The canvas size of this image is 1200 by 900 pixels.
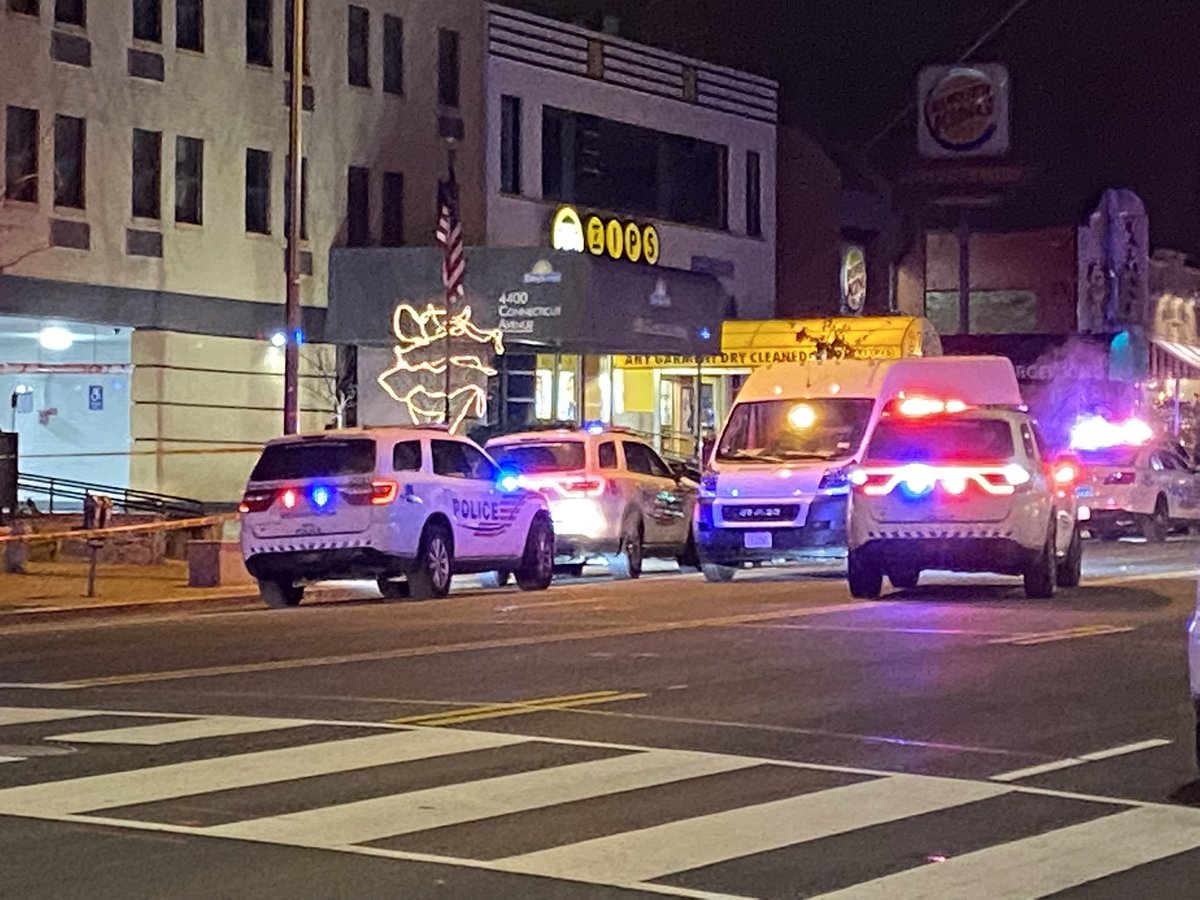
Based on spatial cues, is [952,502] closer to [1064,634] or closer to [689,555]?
[1064,634]

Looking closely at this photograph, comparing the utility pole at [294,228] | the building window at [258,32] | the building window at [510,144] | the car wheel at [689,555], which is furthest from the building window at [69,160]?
the car wheel at [689,555]

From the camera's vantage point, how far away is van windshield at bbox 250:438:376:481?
→ 22250mm

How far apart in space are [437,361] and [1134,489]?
37.7ft

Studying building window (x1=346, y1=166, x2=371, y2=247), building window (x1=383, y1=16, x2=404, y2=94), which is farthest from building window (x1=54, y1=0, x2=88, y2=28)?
building window (x1=383, y1=16, x2=404, y2=94)

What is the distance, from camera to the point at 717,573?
25234 mm

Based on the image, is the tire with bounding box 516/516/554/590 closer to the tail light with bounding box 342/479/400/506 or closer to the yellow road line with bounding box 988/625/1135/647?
the tail light with bounding box 342/479/400/506

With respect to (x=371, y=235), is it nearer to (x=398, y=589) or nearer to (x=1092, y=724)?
(x=398, y=589)

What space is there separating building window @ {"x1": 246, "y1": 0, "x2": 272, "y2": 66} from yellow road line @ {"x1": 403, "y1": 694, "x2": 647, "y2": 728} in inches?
1105

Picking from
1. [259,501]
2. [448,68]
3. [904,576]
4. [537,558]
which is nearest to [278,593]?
[259,501]

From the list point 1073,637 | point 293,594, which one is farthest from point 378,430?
point 1073,637

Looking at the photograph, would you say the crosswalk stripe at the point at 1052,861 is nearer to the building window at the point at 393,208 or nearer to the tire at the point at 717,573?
the tire at the point at 717,573

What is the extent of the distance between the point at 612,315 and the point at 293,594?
15991 mm

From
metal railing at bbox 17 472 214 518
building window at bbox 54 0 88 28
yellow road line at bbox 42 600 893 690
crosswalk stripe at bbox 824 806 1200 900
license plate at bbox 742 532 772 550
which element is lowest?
crosswalk stripe at bbox 824 806 1200 900

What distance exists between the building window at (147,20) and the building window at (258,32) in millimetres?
2201
